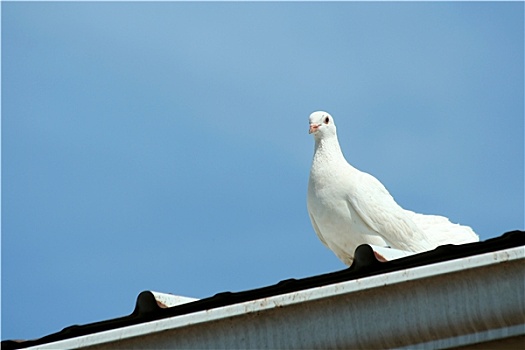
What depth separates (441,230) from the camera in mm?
8383

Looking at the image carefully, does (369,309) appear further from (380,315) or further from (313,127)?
(313,127)

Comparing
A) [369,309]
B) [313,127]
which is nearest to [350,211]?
[313,127]

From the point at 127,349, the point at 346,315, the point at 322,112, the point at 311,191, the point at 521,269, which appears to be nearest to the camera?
the point at 521,269

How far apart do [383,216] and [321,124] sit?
0.93m

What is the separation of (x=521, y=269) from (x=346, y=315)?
0.59 meters

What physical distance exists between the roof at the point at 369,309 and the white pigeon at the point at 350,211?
3961 millimetres

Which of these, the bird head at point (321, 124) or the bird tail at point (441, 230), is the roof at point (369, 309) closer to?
the bird head at point (321, 124)

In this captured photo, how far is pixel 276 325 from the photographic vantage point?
3.54 meters

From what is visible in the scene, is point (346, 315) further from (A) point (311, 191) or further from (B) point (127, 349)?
(A) point (311, 191)

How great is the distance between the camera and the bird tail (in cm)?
820

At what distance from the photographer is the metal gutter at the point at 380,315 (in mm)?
3211

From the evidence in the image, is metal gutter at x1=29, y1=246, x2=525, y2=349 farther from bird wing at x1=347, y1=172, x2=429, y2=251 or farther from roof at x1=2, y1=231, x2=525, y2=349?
bird wing at x1=347, y1=172, x2=429, y2=251

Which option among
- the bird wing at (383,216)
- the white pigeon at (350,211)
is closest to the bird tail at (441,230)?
the white pigeon at (350,211)

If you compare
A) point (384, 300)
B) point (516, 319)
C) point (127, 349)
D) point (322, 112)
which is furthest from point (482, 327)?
point (322, 112)
